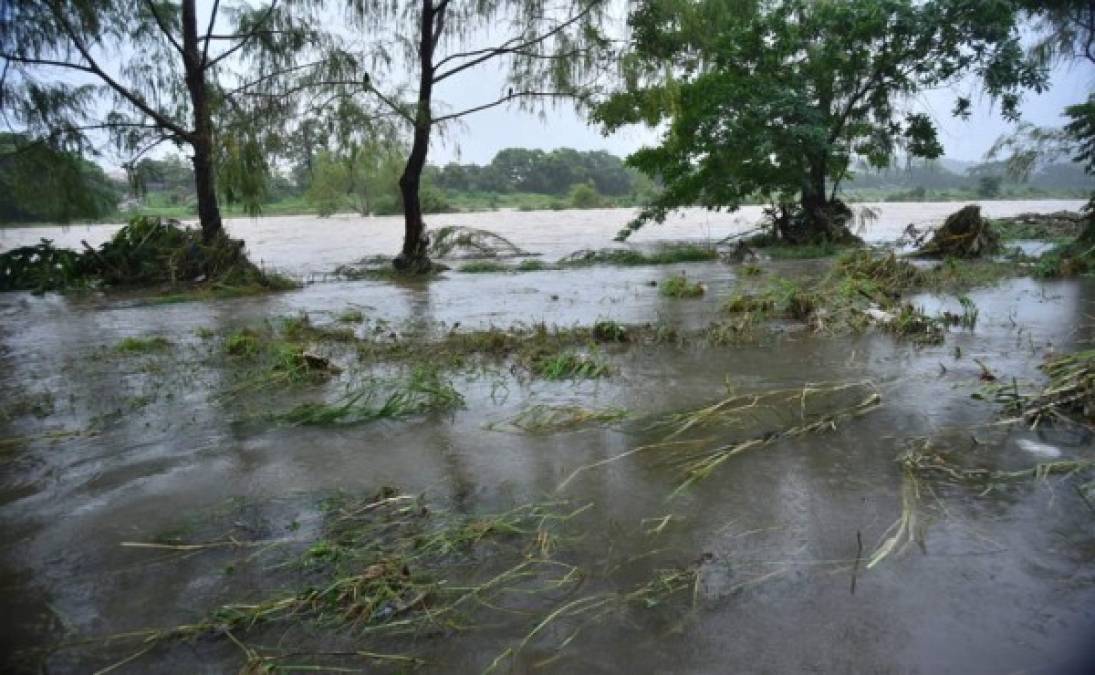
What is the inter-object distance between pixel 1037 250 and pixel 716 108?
6.29 metres

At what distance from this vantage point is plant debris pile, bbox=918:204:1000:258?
11969 millimetres

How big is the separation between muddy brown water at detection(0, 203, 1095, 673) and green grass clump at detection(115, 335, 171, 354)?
20 centimetres

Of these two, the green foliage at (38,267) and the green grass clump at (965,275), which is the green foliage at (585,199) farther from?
the green grass clump at (965,275)

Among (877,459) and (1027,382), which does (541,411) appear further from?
(1027,382)

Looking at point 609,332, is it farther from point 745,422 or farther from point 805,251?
point 805,251

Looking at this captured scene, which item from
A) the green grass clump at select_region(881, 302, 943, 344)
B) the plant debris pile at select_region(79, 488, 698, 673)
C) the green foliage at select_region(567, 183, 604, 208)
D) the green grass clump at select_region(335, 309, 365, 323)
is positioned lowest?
the plant debris pile at select_region(79, 488, 698, 673)

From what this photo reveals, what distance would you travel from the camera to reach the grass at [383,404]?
154 inches

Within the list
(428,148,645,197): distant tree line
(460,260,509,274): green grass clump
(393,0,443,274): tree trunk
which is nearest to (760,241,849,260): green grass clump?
(460,260,509,274): green grass clump

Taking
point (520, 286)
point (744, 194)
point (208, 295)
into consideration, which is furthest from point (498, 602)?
point (744, 194)

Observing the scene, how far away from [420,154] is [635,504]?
1127 cm

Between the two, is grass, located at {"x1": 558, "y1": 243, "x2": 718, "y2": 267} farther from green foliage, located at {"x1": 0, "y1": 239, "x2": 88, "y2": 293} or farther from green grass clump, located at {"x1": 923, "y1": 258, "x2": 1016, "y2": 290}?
green foliage, located at {"x1": 0, "y1": 239, "x2": 88, "y2": 293}

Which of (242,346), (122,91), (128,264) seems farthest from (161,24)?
(242,346)

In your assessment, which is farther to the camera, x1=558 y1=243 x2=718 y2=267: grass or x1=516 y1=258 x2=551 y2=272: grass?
x1=558 y1=243 x2=718 y2=267: grass

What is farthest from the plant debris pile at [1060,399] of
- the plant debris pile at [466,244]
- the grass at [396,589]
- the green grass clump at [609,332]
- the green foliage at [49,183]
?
the green foliage at [49,183]
